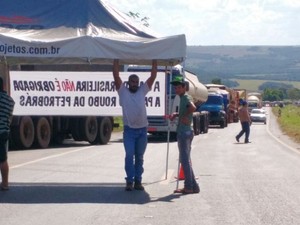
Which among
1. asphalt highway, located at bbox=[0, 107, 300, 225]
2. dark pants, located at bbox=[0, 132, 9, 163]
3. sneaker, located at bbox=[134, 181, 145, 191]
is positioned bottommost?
asphalt highway, located at bbox=[0, 107, 300, 225]

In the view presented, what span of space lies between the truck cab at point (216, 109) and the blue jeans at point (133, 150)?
142 ft

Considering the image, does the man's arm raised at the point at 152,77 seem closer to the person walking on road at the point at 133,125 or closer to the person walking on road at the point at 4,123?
the person walking on road at the point at 133,125

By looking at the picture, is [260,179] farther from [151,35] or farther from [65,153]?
[65,153]

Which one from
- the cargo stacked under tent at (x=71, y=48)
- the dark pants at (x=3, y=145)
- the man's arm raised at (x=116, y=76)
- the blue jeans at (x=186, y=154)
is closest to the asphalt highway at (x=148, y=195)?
the blue jeans at (x=186, y=154)

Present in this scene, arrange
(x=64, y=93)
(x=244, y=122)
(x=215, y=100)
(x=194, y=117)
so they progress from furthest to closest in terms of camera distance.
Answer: (x=215, y=100) < (x=194, y=117) < (x=244, y=122) < (x=64, y=93)

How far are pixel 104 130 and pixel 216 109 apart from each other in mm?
27956

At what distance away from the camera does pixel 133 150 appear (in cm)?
1393

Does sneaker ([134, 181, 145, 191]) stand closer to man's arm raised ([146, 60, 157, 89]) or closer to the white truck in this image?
man's arm raised ([146, 60, 157, 89])

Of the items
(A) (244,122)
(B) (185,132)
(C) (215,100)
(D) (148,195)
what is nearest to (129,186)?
(D) (148,195)

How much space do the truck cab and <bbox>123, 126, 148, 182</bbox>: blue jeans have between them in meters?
43.2

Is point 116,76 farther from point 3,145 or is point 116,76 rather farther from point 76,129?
point 76,129

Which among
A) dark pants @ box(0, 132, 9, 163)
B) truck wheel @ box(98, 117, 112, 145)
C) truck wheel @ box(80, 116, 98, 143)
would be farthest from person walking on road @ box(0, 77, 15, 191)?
truck wheel @ box(98, 117, 112, 145)

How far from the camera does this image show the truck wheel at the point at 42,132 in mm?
26487

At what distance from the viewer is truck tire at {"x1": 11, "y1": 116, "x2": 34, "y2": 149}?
25.3 metres
